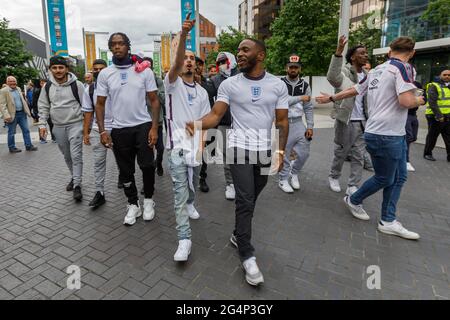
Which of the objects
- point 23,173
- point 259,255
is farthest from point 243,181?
point 23,173

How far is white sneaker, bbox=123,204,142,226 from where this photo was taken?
398 cm

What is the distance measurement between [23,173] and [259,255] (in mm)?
5736

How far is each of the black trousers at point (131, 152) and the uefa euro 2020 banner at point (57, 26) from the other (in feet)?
42.6

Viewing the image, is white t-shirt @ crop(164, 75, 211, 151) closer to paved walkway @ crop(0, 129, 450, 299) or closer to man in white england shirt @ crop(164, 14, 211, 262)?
man in white england shirt @ crop(164, 14, 211, 262)

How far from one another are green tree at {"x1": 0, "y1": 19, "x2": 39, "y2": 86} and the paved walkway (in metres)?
17.7

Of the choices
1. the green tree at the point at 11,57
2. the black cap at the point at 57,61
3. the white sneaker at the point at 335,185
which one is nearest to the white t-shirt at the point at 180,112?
the black cap at the point at 57,61

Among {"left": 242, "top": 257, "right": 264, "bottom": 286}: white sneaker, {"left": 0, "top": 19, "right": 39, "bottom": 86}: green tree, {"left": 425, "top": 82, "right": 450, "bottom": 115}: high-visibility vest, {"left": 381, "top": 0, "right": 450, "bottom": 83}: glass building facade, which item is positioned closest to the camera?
{"left": 242, "top": 257, "right": 264, "bottom": 286}: white sneaker

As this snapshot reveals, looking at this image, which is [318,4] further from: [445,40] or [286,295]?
[286,295]

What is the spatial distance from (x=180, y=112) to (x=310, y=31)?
774 inches

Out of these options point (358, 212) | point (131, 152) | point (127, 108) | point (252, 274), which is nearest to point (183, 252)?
point (252, 274)

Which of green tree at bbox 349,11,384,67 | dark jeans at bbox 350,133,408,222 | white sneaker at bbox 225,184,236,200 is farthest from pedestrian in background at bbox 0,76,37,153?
green tree at bbox 349,11,384,67

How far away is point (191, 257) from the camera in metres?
3.20

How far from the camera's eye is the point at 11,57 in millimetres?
18953

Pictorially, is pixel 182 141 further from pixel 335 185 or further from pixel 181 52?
pixel 335 185
